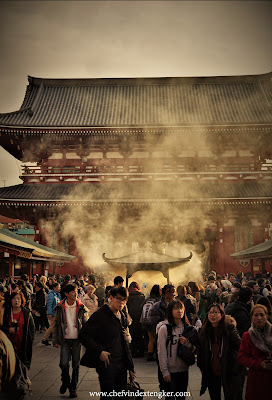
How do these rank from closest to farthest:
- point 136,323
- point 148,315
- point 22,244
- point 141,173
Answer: point 148,315 < point 136,323 < point 22,244 < point 141,173

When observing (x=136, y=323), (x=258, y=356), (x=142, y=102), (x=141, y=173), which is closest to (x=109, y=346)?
(x=258, y=356)

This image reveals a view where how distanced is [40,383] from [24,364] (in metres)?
0.93

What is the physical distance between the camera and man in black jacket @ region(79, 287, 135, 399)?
416 cm

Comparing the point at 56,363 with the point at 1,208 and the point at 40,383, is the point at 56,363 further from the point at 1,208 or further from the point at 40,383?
the point at 1,208

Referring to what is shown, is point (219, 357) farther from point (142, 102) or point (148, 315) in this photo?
point (142, 102)

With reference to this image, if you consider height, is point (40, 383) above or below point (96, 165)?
below

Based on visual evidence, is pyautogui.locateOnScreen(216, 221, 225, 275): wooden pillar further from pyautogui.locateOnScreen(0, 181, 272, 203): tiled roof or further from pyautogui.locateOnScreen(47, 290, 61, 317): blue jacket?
pyautogui.locateOnScreen(47, 290, 61, 317): blue jacket

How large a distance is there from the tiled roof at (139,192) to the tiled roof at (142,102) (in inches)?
134

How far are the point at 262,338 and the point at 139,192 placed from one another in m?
17.0

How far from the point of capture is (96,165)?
22.8 meters

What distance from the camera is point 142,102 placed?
2573 cm

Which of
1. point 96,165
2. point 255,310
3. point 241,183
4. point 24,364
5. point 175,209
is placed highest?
point 96,165

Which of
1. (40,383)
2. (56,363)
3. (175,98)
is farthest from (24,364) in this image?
(175,98)

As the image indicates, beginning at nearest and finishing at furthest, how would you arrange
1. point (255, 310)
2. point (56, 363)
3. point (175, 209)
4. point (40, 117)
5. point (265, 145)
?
1. point (255, 310)
2. point (56, 363)
3. point (175, 209)
4. point (265, 145)
5. point (40, 117)
